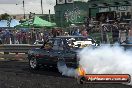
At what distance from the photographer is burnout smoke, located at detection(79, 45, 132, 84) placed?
37.5ft

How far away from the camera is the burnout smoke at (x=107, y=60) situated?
1142 cm

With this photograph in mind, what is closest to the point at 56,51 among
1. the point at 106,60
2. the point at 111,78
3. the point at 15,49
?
the point at 106,60

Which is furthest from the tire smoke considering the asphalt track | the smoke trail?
the smoke trail

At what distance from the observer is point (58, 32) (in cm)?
2789

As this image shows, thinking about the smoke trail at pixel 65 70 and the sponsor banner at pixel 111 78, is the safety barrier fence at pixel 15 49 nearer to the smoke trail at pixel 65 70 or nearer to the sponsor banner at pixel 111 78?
the smoke trail at pixel 65 70

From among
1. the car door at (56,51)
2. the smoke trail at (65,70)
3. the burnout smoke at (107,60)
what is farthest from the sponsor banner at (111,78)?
the car door at (56,51)

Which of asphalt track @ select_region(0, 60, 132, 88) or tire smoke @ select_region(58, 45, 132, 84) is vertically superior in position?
tire smoke @ select_region(58, 45, 132, 84)

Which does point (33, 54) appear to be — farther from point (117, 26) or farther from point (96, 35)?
point (117, 26)

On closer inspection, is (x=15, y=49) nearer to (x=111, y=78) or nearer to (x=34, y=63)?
(x=34, y=63)

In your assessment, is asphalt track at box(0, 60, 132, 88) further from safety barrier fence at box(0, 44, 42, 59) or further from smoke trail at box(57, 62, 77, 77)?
safety barrier fence at box(0, 44, 42, 59)

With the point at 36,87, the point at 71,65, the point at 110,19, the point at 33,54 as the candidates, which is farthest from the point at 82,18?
the point at 36,87

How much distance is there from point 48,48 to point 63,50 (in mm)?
1374

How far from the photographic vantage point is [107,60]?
469 inches

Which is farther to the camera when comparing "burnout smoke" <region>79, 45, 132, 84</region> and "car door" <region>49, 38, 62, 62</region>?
"car door" <region>49, 38, 62, 62</region>
